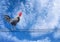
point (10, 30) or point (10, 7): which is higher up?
point (10, 7)

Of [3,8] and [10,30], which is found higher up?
[3,8]

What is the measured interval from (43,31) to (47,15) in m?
0.19

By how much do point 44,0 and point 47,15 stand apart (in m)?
0.17

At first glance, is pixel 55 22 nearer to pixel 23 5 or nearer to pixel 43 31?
pixel 43 31

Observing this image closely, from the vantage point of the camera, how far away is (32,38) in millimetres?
2061

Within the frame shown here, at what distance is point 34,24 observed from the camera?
207 centimetres

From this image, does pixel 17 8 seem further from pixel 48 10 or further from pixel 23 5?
pixel 48 10

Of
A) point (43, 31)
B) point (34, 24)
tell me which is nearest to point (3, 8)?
point (34, 24)

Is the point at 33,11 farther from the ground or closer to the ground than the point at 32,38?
farther from the ground

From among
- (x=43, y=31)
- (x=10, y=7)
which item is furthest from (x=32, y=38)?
(x=10, y=7)

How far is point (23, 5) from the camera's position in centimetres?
208

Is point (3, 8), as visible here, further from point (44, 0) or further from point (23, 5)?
point (44, 0)

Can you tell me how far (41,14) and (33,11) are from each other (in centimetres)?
10

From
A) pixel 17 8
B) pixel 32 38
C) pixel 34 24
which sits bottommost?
pixel 32 38
